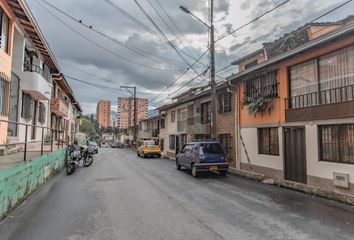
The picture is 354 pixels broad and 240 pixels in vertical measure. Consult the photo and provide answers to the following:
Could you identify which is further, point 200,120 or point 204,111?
point 200,120

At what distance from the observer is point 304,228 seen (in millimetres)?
6188

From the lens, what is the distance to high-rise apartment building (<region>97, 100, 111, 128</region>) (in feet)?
292

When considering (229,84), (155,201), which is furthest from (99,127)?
(155,201)

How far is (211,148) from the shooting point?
15445 millimetres

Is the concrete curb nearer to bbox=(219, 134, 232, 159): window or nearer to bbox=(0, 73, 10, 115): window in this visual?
bbox=(219, 134, 232, 159): window

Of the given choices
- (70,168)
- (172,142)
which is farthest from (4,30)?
(172,142)

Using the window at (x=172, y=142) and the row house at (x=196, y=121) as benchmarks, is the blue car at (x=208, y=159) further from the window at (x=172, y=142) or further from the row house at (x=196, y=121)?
the window at (x=172, y=142)

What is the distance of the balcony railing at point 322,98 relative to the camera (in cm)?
998

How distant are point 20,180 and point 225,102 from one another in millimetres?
14305

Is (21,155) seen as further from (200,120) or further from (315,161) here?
(200,120)

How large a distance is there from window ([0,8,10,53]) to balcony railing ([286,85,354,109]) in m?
12.8

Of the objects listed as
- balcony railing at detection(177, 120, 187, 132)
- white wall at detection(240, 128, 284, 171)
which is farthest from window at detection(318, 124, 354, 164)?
balcony railing at detection(177, 120, 187, 132)

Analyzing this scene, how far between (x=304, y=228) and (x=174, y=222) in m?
2.86

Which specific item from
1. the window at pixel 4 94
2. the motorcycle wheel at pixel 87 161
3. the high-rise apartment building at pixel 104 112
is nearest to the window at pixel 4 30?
the window at pixel 4 94
